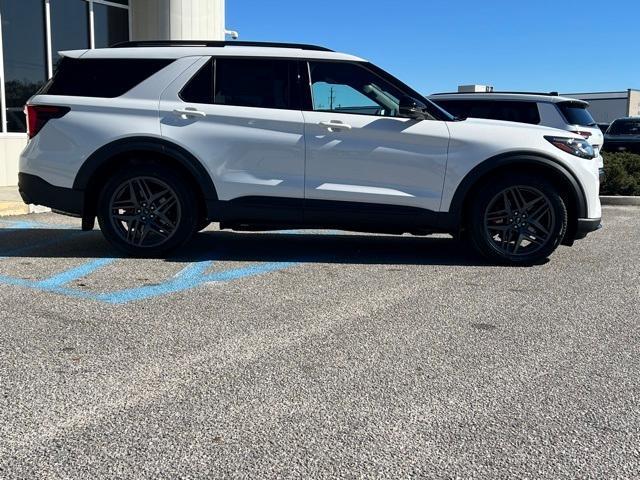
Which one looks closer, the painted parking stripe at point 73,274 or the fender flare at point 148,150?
the painted parking stripe at point 73,274

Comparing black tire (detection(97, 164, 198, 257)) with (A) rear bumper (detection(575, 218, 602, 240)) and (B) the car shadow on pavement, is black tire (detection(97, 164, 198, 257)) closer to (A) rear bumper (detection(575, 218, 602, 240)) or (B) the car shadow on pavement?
(B) the car shadow on pavement

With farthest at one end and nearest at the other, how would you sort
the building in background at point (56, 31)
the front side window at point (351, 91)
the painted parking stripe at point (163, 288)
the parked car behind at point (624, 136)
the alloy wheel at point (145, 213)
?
the parked car behind at point (624, 136), the building in background at point (56, 31), the alloy wheel at point (145, 213), the front side window at point (351, 91), the painted parking stripe at point (163, 288)

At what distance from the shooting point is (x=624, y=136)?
19.2m

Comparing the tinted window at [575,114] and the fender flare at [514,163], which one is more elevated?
the tinted window at [575,114]

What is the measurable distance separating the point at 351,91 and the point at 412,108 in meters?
0.58

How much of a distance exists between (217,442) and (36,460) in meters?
0.68

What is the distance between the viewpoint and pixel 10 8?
11281 millimetres

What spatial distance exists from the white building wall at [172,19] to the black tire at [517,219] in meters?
9.25

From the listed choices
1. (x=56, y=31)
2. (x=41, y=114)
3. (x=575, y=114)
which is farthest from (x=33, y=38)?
(x=575, y=114)

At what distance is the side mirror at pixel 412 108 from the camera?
19.0 ft

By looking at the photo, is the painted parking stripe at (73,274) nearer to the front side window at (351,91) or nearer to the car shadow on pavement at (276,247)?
the car shadow on pavement at (276,247)

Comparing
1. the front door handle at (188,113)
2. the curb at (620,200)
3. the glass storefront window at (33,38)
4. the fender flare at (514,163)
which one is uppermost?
the glass storefront window at (33,38)

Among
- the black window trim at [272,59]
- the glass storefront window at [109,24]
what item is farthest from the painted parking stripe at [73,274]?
the glass storefront window at [109,24]

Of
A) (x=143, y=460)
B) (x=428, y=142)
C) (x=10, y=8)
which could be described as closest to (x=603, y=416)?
(x=143, y=460)
